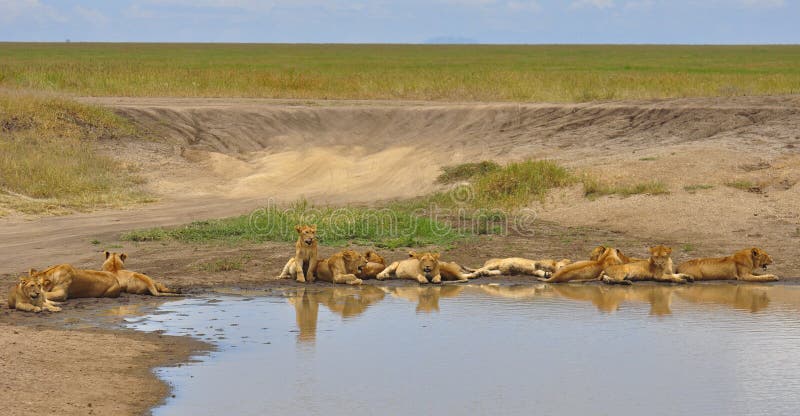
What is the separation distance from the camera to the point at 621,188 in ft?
64.6

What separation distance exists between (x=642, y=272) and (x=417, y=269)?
2719mm

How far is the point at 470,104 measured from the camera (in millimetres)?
30172

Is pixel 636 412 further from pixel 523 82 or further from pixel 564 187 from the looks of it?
pixel 523 82

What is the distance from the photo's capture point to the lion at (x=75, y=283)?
12.4m

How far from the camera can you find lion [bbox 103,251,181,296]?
43.4ft

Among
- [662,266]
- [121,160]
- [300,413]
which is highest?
[121,160]

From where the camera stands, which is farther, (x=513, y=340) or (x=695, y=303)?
(x=695, y=303)

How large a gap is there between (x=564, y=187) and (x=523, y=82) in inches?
756

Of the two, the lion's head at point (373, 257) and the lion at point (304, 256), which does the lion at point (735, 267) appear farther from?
the lion at point (304, 256)

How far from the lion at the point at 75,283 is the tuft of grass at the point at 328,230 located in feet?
13.4

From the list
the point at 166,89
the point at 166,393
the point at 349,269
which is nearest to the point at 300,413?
the point at 166,393

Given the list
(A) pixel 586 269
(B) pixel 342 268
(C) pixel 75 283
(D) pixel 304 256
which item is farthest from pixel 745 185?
(C) pixel 75 283

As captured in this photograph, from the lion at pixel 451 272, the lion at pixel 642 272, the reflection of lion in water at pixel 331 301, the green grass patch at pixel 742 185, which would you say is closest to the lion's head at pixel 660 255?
the lion at pixel 642 272

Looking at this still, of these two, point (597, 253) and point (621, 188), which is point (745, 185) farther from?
point (597, 253)
